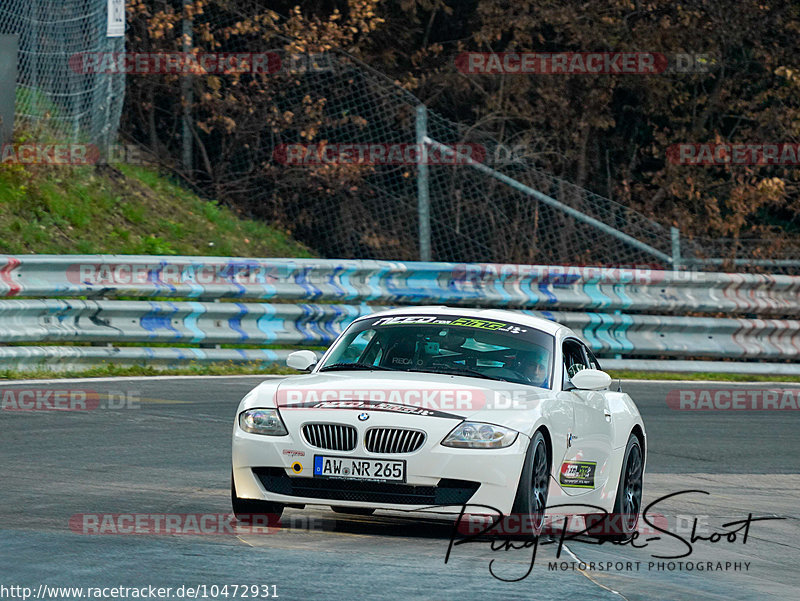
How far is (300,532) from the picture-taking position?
770 cm

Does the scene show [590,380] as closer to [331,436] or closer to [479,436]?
Result: [479,436]

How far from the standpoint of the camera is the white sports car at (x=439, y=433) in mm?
7574

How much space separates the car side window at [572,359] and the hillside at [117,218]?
29.7 ft

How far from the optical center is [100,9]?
62.0ft

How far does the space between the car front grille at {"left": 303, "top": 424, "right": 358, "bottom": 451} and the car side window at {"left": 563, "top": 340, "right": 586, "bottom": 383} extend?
1.75 m

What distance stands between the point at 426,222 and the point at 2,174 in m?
5.26

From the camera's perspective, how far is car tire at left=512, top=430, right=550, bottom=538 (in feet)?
25.0

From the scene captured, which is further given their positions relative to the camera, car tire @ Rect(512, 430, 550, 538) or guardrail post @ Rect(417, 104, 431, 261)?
guardrail post @ Rect(417, 104, 431, 261)

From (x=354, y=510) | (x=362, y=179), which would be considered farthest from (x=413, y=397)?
(x=362, y=179)

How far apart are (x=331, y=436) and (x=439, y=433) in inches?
A: 21.8

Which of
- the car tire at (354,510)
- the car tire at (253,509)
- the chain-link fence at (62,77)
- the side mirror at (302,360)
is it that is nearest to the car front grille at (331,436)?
the car tire at (354,510)

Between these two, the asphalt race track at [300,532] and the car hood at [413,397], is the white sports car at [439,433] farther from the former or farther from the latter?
the asphalt race track at [300,532]

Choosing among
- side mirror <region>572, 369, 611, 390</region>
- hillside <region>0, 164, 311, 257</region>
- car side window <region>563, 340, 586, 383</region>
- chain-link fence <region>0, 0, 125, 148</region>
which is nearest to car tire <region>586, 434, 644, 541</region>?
car side window <region>563, 340, 586, 383</region>

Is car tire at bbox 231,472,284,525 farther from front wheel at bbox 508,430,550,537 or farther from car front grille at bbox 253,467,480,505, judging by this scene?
front wheel at bbox 508,430,550,537
